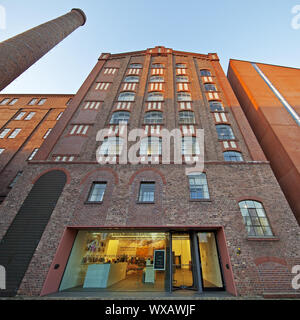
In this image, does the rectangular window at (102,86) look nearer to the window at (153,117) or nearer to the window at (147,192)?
the window at (153,117)

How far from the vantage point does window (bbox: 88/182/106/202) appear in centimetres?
1068

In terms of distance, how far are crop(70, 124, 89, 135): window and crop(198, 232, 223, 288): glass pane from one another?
504 inches

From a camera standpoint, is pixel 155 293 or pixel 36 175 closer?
pixel 155 293

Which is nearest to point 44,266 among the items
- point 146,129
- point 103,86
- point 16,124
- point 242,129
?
point 146,129

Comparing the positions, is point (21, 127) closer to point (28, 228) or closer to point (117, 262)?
point (28, 228)

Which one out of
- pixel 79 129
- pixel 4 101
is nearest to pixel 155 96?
pixel 79 129

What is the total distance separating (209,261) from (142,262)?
395 centimetres

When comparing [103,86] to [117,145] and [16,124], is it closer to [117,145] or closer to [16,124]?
[117,145]

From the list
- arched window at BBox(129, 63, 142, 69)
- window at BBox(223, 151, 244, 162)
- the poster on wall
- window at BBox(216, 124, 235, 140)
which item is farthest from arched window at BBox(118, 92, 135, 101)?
the poster on wall

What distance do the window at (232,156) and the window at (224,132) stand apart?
1.72 metres

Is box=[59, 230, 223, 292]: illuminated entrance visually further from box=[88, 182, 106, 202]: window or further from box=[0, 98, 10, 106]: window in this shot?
box=[0, 98, 10, 106]: window
